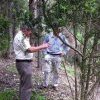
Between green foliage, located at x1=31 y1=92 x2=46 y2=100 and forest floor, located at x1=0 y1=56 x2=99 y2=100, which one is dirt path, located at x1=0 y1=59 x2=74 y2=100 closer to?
forest floor, located at x1=0 y1=56 x2=99 y2=100

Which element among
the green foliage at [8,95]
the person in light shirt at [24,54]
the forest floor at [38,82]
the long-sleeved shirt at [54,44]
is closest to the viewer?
the person in light shirt at [24,54]

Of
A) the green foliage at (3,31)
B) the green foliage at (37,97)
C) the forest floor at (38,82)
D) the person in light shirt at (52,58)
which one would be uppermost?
the green foliage at (3,31)

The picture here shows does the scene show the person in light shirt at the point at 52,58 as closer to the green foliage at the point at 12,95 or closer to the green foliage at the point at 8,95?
the green foliage at the point at 12,95

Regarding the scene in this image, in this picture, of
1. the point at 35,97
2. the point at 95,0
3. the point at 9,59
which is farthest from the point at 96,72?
the point at 9,59

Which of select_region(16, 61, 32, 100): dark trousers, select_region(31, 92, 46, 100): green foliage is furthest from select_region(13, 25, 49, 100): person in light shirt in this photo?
select_region(31, 92, 46, 100): green foliage

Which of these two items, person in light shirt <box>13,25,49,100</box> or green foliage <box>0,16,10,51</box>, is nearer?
person in light shirt <box>13,25,49,100</box>

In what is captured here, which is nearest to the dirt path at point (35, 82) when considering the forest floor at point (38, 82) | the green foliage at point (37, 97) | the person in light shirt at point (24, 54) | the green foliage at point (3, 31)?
the forest floor at point (38, 82)

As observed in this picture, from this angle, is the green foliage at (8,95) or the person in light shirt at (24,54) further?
the green foliage at (8,95)

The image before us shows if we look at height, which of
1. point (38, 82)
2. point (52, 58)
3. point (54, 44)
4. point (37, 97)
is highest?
point (54, 44)

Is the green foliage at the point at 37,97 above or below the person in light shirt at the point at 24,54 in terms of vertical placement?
below

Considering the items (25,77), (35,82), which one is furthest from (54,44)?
(25,77)

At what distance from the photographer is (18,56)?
8.55 metres

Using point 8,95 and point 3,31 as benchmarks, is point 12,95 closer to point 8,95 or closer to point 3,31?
point 8,95

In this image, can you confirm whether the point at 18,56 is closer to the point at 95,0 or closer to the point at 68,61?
the point at 68,61
